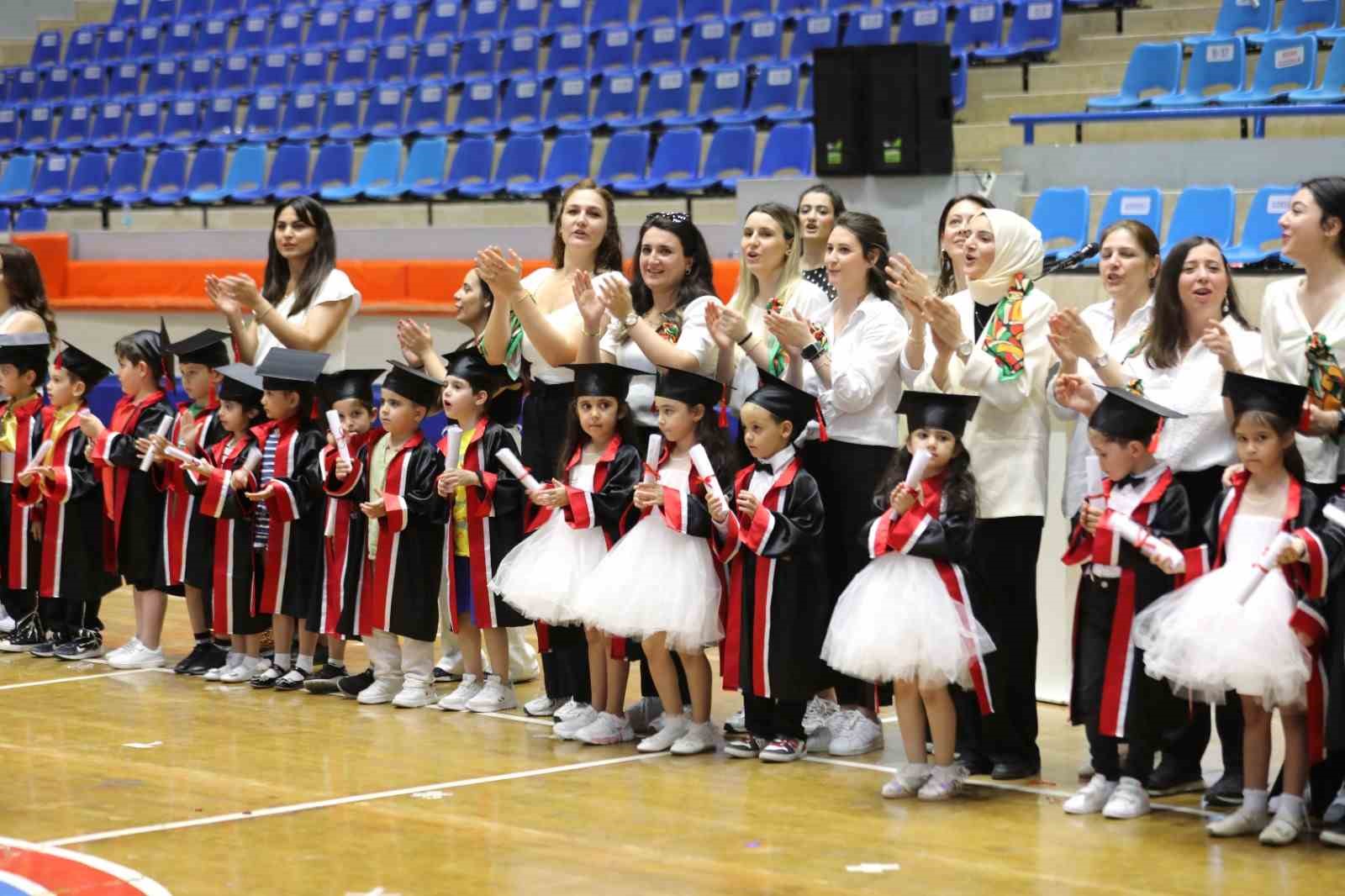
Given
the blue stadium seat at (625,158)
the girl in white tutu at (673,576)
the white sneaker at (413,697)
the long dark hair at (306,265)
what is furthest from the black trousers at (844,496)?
the blue stadium seat at (625,158)

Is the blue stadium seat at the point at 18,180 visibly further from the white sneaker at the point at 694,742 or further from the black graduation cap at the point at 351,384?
the white sneaker at the point at 694,742

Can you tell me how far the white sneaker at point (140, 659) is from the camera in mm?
7641

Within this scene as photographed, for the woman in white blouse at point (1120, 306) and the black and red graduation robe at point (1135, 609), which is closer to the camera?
the black and red graduation robe at point (1135, 609)

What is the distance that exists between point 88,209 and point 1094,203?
10.3m

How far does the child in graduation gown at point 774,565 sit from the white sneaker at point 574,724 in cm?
62

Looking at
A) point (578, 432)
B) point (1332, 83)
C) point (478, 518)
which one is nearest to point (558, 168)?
point (1332, 83)

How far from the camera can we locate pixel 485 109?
15.5 metres

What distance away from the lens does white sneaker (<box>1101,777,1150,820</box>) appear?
507cm

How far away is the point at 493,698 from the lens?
Answer: 6.76 metres

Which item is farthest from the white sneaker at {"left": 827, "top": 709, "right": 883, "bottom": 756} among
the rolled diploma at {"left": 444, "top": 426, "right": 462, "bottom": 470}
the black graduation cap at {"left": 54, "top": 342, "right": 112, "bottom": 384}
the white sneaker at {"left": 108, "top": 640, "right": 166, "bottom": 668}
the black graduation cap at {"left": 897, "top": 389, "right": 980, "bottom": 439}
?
the black graduation cap at {"left": 54, "top": 342, "right": 112, "bottom": 384}

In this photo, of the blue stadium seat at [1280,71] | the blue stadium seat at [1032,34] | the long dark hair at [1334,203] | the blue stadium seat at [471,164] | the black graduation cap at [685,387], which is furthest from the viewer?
the blue stadium seat at [471,164]

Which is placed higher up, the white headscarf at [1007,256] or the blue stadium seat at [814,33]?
the blue stadium seat at [814,33]

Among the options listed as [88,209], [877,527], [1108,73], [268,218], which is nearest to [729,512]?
[877,527]

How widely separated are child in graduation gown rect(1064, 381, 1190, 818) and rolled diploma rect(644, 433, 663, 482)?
1.47m
